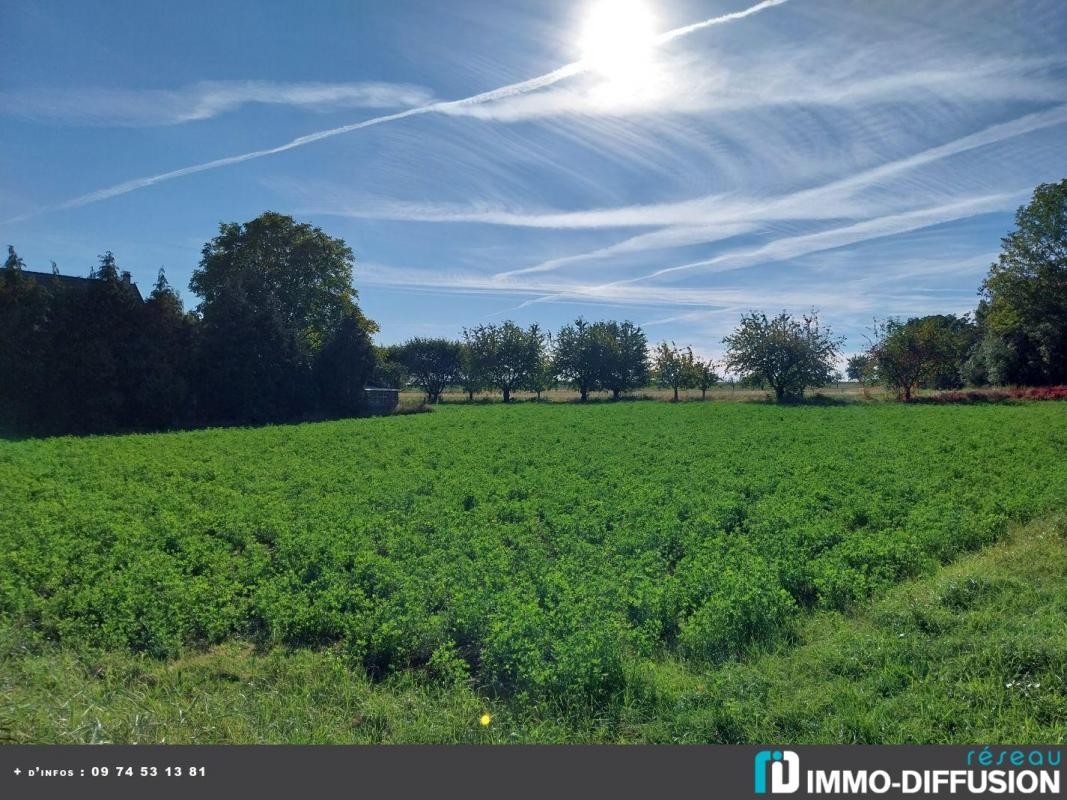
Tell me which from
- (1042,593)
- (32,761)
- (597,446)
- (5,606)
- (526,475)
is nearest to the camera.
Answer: (32,761)

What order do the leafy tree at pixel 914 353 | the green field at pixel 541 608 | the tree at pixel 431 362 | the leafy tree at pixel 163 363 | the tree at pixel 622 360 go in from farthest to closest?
the tree at pixel 431 362, the tree at pixel 622 360, the leafy tree at pixel 914 353, the leafy tree at pixel 163 363, the green field at pixel 541 608

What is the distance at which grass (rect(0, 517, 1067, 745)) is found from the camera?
4.54 meters

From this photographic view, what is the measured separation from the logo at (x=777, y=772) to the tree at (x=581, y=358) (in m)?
65.7

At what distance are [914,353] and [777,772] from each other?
56.0 meters

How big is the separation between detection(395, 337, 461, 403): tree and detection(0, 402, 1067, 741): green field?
65.6 m

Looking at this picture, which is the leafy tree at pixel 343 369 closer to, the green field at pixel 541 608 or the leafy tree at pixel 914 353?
the green field at pixel 541 608

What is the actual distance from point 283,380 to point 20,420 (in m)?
13.5

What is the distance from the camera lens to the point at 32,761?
413 cm

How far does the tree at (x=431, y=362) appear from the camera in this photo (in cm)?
8025

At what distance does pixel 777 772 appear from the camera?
12.5 ft

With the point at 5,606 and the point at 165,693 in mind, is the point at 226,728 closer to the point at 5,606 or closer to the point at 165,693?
the point at 165,693

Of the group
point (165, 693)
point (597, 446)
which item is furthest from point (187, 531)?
point (597, 446)

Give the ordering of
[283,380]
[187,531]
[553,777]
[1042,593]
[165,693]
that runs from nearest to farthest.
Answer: [553,777] < [165,693] < [1042,593] < [187,531] < [283,380]

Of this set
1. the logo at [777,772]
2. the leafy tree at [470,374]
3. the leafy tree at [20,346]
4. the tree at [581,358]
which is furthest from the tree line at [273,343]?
the logo at [777,772]
